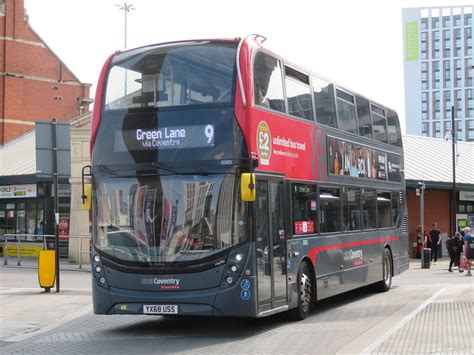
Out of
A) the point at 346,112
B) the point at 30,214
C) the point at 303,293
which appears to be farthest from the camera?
the point at 30,214

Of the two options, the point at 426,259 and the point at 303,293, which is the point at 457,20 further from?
the point at 303,293

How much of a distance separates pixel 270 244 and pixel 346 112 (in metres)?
4.97

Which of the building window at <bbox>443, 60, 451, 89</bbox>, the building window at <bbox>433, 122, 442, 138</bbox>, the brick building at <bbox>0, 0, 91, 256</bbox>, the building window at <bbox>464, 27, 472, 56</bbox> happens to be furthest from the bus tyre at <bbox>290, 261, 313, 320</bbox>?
the building window at <bbox>464, 27, 472, 56</bbox>

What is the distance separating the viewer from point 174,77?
35.6 ft

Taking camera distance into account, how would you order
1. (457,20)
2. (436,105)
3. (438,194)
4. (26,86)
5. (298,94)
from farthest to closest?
1. (457,20)
2. (436,105)
3. (26,86)
4. (438,194)
5. (298,94)

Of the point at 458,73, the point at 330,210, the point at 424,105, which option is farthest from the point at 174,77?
the point at 424,105

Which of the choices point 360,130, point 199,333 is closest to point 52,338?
point 199,333

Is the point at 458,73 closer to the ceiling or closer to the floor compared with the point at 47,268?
closer to the ceiling

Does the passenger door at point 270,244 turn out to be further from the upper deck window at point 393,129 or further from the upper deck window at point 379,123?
the upper deck window at point 393,129

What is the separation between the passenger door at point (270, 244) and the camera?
10.6 m

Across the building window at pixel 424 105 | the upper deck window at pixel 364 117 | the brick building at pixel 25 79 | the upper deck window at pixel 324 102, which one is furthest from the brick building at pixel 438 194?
the building window at pixel 424 105

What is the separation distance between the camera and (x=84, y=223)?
2884cm

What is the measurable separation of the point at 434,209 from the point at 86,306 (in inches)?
1053

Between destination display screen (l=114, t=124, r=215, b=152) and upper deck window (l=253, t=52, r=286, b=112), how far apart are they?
0.94 meters
